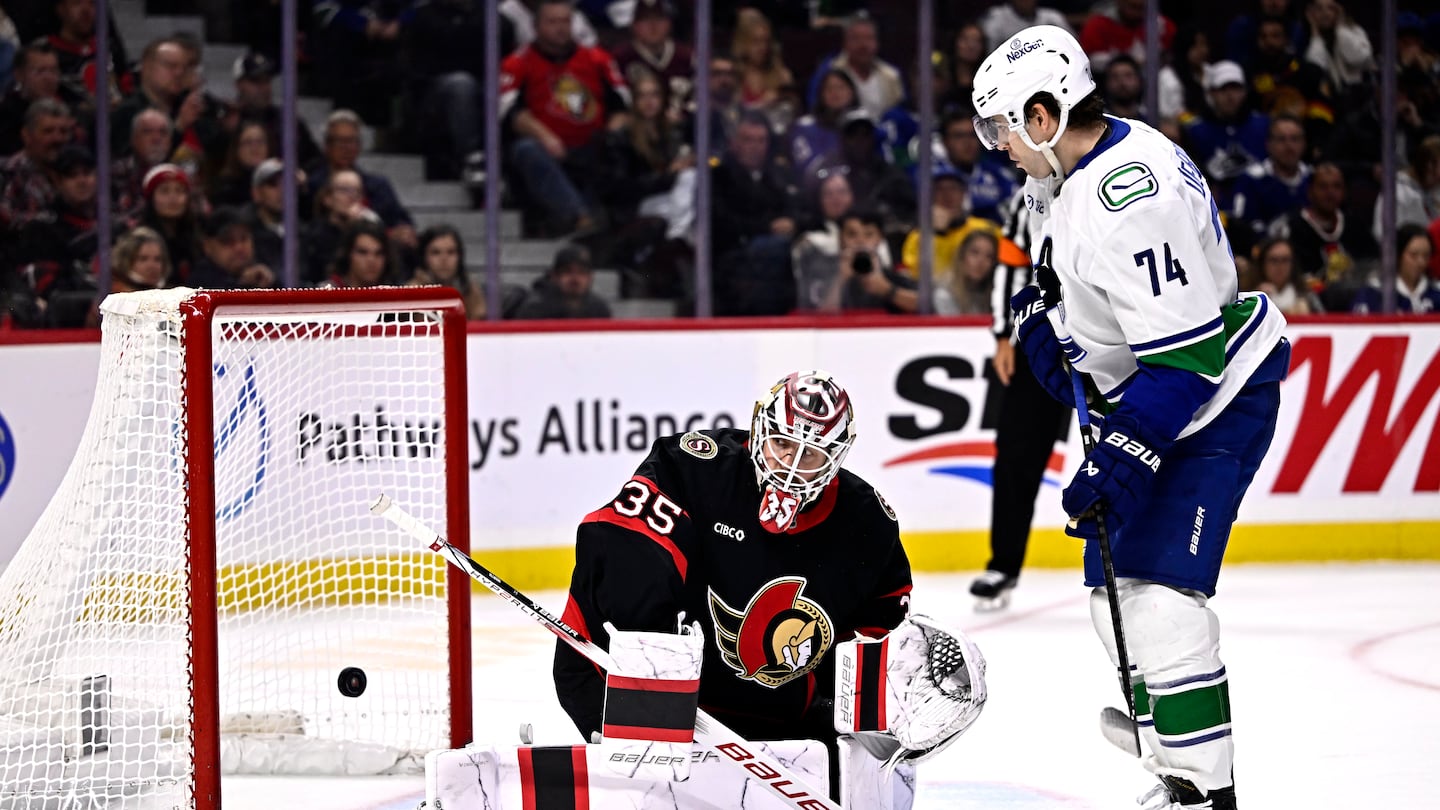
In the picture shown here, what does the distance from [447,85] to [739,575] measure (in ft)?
10.7

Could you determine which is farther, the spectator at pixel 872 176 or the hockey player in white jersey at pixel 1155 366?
the spectator at pixel 872 176

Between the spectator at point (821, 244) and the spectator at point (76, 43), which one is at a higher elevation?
the spectator at point (76, 43)

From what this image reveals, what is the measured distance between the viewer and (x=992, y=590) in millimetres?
4645

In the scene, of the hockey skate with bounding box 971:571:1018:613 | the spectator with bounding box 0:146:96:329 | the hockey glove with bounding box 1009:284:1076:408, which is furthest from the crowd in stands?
the hockey glove with bounding box 1009:284:1076:408

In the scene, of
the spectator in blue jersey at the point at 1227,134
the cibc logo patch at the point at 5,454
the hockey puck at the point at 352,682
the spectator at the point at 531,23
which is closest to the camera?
the hockey puck at the point at 352,682

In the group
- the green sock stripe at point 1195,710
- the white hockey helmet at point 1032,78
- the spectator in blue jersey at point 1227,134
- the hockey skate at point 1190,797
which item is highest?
the spectator in blue jersey at point 1227,134

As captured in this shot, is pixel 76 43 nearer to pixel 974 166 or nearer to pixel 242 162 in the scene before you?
pixel 242 162

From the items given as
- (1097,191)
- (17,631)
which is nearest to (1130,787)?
(1097,191)

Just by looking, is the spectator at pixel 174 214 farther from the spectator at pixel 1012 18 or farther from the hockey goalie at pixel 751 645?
the hockey goalie at pixel 751 645

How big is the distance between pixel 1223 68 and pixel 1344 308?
906 millimetres

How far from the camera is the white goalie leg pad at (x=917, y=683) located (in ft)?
7.32

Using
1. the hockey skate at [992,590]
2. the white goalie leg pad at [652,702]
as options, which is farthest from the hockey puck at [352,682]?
the hockey skate at [992,590]

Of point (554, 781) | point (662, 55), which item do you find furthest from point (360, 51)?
point (554, 781)

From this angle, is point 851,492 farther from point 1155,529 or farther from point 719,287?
point 719,287
